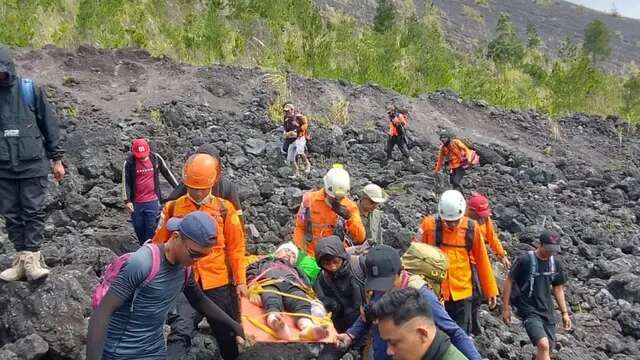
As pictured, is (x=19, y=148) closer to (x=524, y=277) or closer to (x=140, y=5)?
(x=524, y=277)

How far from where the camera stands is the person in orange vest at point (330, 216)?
5.23 meters

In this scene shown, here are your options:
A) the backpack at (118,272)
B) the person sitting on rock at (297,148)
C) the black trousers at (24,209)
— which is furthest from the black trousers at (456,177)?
the backpack at (118,272)

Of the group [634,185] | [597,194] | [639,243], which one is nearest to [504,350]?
[639,243]

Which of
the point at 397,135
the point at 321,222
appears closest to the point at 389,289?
the point at 321,222

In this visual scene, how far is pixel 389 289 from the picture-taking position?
139 inches

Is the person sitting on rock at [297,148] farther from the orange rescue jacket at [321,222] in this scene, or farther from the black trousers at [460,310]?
the black trousers at [460,310]

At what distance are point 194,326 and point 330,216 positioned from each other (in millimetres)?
1491

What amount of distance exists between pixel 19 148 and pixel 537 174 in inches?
482

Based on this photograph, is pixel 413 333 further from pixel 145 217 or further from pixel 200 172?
pixel 145 217

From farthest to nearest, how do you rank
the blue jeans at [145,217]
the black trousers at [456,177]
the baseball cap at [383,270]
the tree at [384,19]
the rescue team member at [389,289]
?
the tree at [384,19], the black trousers at [456,177], the blue jeans at [145,217], the baseball cap at [383,270], the rescue team member at [389,289]

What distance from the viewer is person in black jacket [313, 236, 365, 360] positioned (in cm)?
434

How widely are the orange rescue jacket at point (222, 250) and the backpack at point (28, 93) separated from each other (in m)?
1.14

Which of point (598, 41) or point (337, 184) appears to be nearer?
point (337, 184)

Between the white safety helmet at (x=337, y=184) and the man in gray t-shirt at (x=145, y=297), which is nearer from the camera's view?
the man in gray t-shirt at (x=145, y=297)
